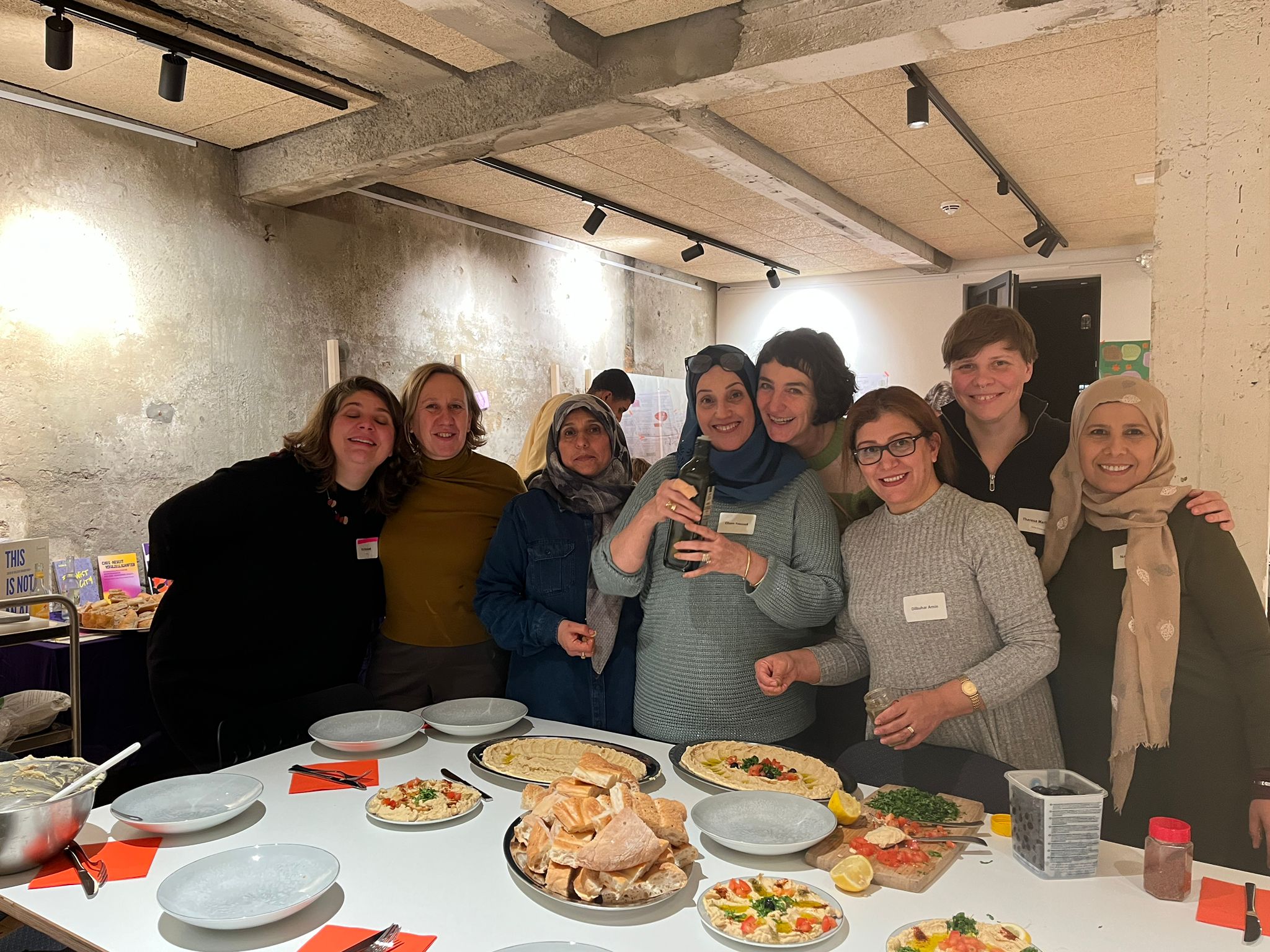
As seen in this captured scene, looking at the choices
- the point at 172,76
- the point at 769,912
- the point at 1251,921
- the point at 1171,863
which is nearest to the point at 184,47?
the point at 172,76

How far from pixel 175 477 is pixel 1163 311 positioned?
4.37 m

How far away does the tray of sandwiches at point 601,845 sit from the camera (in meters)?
1.31

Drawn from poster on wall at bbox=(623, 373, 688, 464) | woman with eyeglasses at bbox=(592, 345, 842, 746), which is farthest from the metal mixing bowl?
poster on wall at bbox=(623, 373, 688, 464)

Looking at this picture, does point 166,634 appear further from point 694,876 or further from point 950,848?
point 950,848

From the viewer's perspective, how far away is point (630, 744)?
81.2 inches

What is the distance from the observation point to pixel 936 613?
6.14ft

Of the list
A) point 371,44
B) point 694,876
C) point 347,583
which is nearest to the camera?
point 694,876

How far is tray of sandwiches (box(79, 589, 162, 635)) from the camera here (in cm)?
371

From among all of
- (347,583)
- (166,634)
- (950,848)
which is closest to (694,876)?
(950,848)

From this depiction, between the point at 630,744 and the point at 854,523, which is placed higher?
the point at 854,523

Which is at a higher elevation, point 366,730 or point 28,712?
point 366,730

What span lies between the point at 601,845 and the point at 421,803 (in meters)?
0.51

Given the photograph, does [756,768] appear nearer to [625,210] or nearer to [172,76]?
[172,76]

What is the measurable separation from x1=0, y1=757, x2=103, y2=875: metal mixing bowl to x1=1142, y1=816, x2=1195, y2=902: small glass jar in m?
1.71
